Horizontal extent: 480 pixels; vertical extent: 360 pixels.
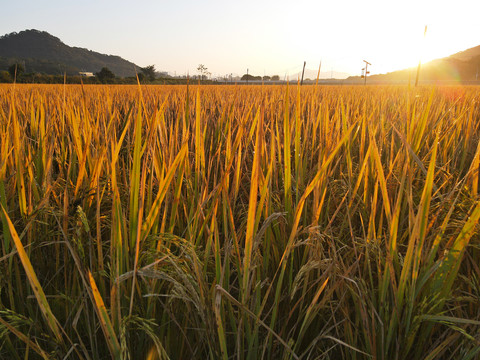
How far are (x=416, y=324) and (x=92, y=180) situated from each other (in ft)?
2.23

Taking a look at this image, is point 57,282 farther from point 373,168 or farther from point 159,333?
point 373,168

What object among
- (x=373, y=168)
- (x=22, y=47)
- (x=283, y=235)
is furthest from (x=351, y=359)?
(x=22, y=47)

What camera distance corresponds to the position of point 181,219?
0.81 metres

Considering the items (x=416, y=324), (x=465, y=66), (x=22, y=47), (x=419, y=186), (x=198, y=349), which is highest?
(x=22, y=47)

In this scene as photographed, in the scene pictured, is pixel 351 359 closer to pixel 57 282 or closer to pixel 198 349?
pixel 198 349

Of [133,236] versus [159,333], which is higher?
[133,236]

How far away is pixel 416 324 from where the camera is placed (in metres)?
0.49

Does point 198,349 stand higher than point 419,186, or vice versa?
point 419,186

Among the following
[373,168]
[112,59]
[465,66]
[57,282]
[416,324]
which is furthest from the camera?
[112,59]

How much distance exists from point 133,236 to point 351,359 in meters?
0.43

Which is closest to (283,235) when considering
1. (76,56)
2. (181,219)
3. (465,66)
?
(181,219)

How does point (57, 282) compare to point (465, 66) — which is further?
point (465, 66)

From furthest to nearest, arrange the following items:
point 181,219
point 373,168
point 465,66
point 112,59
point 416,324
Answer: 1. point 112,59
2. point 465,66
3. point 373,168
4. point 181,219
5. point 416,324

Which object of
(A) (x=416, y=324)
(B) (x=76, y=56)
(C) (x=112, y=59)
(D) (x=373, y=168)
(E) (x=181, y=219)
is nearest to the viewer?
(A) (x=416, y=324)
